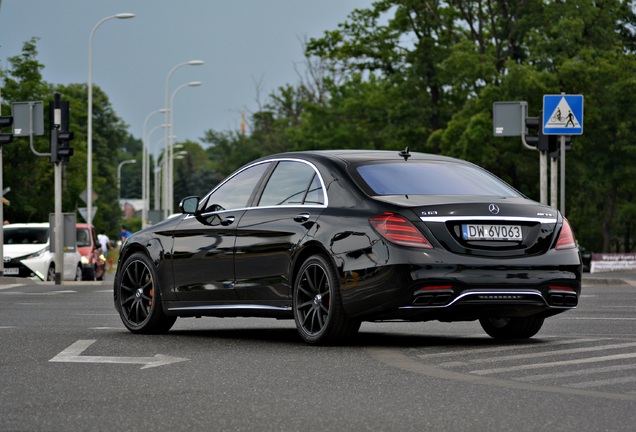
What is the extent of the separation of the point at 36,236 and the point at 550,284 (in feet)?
78.9

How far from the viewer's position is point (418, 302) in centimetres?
1022

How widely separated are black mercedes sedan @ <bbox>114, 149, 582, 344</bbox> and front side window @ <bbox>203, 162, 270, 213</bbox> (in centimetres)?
1

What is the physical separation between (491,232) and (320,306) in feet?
4.53

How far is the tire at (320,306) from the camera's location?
412 inches

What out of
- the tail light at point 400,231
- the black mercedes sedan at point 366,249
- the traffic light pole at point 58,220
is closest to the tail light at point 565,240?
the black mercedes sedan at point 366,249

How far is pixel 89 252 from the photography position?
3528 centimetres

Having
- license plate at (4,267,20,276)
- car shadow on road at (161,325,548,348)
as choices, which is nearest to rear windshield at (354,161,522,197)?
car shadow on road at (161,325,548,348)

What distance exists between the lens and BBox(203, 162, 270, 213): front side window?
1193 centimetres

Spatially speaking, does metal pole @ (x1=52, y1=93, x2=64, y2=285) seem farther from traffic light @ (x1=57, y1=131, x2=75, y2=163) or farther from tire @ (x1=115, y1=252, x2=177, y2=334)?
tire @ (x1=115, y1=252, x2=177, y2=334)

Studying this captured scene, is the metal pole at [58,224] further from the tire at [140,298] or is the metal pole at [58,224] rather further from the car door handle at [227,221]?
the car door handle at [227,221]

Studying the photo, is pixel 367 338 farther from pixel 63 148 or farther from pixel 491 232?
pixel 63 148

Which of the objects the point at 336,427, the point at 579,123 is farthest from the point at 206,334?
the point at 579,123

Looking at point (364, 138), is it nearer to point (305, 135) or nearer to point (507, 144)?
point (305, 135)

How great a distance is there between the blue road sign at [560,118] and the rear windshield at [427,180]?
51.7ft
